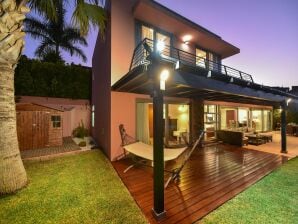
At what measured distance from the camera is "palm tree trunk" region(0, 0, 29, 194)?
3762 mm

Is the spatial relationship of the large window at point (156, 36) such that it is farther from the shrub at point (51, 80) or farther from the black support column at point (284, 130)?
the shrub at point (51, 80)

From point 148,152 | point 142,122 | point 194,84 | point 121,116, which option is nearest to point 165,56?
point 194,84

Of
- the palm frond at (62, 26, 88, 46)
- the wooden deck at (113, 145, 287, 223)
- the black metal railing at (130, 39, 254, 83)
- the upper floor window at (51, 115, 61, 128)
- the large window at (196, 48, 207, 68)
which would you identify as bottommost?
the wooden deck at (113, 145, 287, 223)

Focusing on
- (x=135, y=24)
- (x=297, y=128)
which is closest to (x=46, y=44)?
(x=135, y=24)

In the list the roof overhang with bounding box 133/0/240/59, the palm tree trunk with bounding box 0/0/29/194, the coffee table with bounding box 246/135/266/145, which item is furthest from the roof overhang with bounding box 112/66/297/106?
the roof overhang with bounding box 133/0/240/59

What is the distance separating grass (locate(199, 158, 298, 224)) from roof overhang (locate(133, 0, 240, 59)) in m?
7.50

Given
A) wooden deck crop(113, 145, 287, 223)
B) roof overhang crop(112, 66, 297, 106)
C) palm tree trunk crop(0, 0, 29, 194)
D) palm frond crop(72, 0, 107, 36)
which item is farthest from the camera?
palm frond crop(72, 0, 107, 36)

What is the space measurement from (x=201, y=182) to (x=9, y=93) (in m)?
5.58

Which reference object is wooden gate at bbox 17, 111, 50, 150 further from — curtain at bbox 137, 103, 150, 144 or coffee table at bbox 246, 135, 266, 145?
coffee table at bbox 246, 135, 266, 145

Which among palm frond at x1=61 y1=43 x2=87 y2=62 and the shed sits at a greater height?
palm frond at x1=61 y1=43 x2=87 y2=62

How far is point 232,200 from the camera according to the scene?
3502 millimetres

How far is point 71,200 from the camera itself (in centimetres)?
357

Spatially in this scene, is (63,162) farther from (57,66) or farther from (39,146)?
(57,66)

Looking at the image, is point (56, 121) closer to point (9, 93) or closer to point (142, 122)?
point (142, 122)
